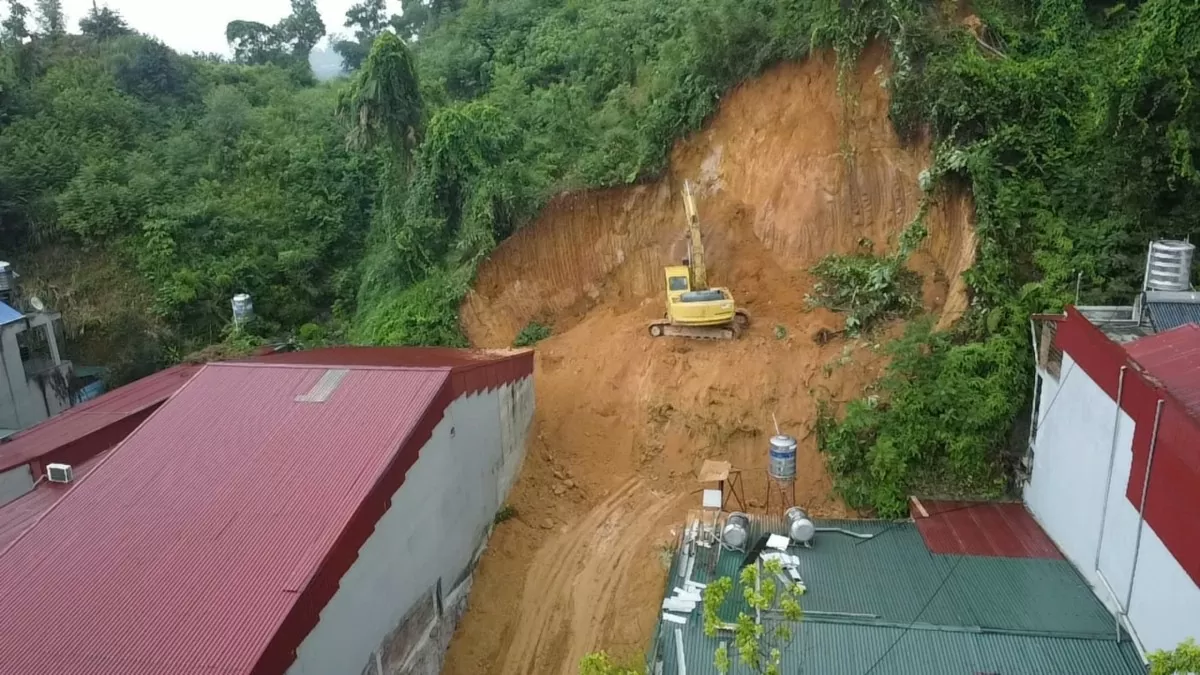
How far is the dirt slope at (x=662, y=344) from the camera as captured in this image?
15.1 metres

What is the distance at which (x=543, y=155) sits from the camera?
85.4 feet

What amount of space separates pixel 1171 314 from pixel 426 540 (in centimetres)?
1308

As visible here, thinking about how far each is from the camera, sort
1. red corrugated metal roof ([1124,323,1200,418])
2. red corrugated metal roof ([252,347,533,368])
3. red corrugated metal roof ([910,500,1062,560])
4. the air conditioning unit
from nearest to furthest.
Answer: red corrugated metal roof ([1124,323,1200,418])
red corrugated metal roof ([910,500,1062,560])
the air conditioning unit
red corrugated metal roof ([252,347,533,368])

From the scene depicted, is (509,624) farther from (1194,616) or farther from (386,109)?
(386,109)

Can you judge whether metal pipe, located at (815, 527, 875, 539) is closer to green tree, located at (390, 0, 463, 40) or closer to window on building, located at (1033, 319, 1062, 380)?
window on building, located at (1033, 319, 1062, 380)

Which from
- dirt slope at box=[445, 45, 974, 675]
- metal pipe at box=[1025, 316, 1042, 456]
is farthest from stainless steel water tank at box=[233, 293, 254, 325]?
metal pipe at box=[1025, 316, 1042, 456]

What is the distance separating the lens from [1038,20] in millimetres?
21391

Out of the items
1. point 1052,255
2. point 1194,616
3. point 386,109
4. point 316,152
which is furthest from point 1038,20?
point 316,152

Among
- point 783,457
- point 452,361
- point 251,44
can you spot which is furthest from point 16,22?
point 783,457

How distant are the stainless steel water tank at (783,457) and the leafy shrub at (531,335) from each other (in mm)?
10344

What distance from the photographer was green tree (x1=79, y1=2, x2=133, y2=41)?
41.1m

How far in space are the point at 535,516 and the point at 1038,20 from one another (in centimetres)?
1852

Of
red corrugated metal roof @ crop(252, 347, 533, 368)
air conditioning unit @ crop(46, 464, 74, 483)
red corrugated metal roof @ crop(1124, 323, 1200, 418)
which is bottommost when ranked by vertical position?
air conditioning unit @ crop(46, 464, 74, 483)

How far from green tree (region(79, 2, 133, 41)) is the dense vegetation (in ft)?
0.36
